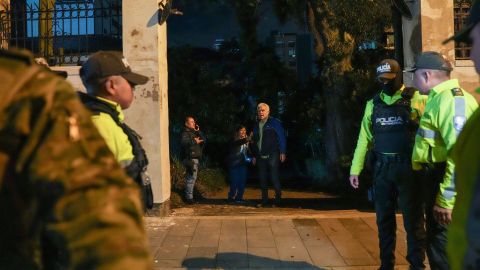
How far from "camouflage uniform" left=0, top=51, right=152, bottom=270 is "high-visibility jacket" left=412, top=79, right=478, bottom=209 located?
10.1ft

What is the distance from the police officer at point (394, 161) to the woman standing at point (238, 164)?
200 inches

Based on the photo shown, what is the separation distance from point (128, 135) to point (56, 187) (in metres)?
1.73

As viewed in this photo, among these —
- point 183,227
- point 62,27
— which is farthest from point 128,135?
point 62,27

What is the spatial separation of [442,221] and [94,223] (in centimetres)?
333

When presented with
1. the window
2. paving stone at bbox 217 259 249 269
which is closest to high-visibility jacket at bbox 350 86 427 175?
paving stone at bbox 217 259 249 269

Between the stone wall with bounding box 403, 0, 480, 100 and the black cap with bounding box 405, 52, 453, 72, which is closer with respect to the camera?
the black cap with bounding box 405, 52, 453, 72

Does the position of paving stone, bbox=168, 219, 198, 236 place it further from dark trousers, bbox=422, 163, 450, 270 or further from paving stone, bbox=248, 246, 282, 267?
dark trousers, bbox=422, 163, 450, 270

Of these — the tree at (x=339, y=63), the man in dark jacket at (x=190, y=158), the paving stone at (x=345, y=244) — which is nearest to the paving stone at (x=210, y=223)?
the paving stone at (x=345, y=244)

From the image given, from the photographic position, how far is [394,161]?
4562 millimetres

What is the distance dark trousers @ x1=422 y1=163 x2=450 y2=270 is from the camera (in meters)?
4.05

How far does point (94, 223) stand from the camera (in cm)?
116

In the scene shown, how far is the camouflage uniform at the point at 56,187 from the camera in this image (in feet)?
3.77

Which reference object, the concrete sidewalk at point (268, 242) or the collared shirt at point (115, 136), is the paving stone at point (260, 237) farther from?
the collared shirt at point (115, 136)

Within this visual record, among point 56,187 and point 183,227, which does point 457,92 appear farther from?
point 183,227
